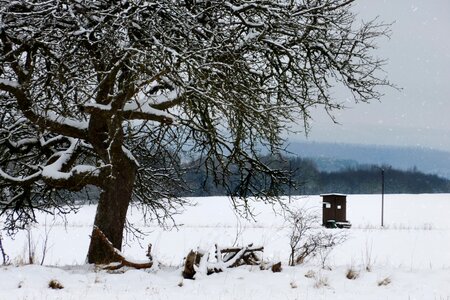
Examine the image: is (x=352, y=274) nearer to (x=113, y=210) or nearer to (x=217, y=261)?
(x=217, y=261)

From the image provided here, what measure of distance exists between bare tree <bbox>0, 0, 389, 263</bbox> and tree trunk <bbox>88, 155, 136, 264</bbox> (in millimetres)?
18

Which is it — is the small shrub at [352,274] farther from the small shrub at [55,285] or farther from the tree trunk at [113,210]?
the tree trunk at [113,210]

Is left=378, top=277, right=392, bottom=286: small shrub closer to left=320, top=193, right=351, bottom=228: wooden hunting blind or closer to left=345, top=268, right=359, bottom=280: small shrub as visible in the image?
left=345, top=268, right=359, bottom=280: small shrub

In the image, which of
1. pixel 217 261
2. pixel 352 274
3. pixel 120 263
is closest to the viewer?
pixel 352 274

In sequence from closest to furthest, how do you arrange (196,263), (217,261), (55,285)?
(55,285) → (196,263) → (217,261)

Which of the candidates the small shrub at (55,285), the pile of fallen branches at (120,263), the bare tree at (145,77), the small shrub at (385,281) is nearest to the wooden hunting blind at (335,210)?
the bare tree at (145,77)

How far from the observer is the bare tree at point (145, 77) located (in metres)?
7.16

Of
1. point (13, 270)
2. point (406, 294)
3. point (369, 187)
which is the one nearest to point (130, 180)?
point (13, 270)

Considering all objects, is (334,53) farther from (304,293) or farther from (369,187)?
(369,187)

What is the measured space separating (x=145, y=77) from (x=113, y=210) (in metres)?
3.10

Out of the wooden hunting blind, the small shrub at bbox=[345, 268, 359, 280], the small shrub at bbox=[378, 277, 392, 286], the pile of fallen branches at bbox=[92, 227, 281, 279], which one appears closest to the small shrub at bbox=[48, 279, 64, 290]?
the pile of fallen branches at bbox=[92, 227, 281, 279]

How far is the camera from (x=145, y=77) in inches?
277

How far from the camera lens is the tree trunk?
917cm

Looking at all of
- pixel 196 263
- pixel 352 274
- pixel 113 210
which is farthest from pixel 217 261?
pixel 113 210
